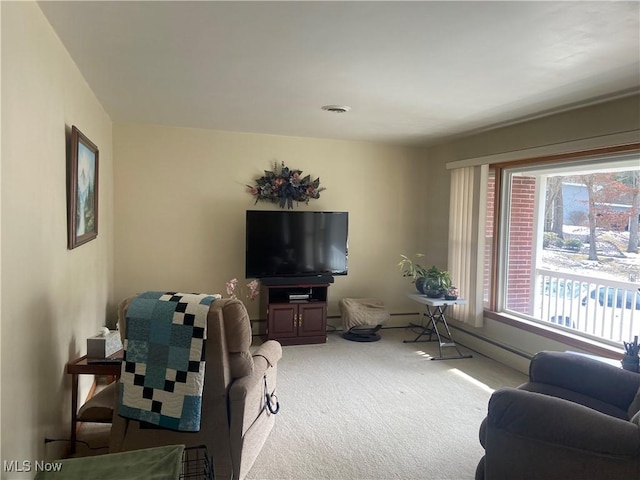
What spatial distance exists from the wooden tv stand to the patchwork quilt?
2685 millimetres

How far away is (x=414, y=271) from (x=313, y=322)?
1.32m

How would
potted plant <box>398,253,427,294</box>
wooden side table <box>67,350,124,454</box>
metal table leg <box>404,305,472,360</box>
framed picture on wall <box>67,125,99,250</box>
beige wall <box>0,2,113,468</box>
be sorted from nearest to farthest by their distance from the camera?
beige wall <box>0,2,113,468</box>
wooden side table <box>67,350,124,454</box>
framed picture on wall <box>67,125,99,250</box>
metal table leg <box>404,305,472,360</box>
potted plant <box>398,253,427,294</box>

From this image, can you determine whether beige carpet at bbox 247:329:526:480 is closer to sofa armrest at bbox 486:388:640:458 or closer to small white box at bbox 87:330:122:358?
sofa armrest at bbox 486:388:640:458

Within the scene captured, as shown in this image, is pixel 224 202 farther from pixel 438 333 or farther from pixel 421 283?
pixel 438 333

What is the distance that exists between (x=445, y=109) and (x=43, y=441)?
11.7 feet

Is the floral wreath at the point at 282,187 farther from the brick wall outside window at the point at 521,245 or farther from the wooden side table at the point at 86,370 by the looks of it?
the wooden side table at the point at 86,370

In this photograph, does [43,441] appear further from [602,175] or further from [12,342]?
[602,175]

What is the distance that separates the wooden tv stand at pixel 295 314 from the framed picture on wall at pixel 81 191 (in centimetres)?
203

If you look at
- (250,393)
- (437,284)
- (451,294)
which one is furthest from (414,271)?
(250,393)

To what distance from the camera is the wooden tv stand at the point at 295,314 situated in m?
4.84

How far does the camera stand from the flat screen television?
488 cm

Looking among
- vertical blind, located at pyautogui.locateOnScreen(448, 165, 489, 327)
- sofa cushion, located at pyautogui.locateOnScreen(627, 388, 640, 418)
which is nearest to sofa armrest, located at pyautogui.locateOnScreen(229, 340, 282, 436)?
sofa cushion, located at pyautogui.locateOnScreen(627, 388, 640, 418)

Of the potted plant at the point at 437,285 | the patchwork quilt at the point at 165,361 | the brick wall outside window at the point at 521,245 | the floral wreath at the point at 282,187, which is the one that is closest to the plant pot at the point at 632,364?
the brick wall outside window at the point at 521,245

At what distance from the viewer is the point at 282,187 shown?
5.11 metres
